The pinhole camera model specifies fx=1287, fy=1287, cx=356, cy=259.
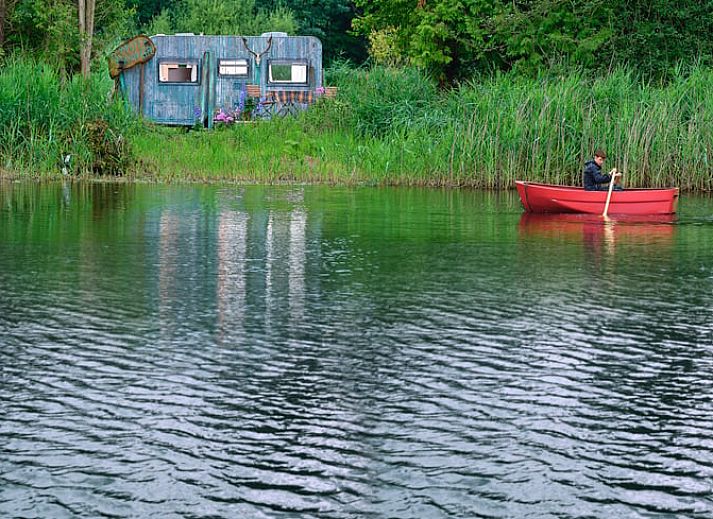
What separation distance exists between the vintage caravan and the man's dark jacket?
21860 mm

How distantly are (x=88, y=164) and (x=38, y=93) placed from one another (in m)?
2.07

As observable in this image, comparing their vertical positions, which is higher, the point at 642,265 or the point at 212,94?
the point at 212,94

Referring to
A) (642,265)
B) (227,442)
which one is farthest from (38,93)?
(227,442)

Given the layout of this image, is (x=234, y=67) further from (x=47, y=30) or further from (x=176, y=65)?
(x=47, y=30)

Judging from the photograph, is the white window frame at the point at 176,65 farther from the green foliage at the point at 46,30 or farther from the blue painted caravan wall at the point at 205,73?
the green foliage at the point at 46,30

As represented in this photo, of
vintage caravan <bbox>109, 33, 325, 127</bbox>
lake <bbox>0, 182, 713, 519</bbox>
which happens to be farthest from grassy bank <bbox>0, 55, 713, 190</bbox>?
lake <bbox>0, 182, 713, 519</bbox>

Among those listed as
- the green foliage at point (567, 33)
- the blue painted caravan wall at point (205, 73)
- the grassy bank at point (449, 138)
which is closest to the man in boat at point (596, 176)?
the grassy bank at point (449, 138)

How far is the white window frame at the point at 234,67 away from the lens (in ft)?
148

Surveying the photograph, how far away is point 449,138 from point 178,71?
57.9 feet

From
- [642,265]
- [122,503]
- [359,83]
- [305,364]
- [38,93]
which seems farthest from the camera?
[359,83]

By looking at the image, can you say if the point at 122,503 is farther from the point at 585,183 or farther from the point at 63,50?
the point at 63,50

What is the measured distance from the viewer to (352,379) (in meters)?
9.11

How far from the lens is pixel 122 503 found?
6367 millimetres

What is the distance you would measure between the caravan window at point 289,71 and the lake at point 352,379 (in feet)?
90.7
